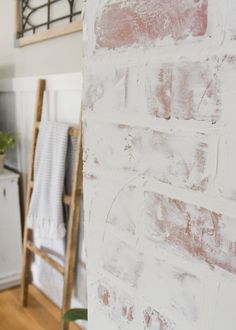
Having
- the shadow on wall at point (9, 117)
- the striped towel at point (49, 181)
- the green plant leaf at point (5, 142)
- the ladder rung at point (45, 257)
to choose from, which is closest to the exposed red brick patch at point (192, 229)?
the striped towel at point (49, 181)

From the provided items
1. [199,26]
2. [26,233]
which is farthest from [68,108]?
[199,26]

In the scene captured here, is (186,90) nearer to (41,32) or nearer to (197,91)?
(197,91)

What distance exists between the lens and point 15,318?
1.85 metres

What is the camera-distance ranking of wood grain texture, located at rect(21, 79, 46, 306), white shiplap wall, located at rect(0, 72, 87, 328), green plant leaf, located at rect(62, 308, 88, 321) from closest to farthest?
green plant leaf, located at rect(62, 308, 88, 321), white shiplap wall, located at rect(0, 72, 87, 328), wood grain texture, located at rect(21, 79, 46, 306)

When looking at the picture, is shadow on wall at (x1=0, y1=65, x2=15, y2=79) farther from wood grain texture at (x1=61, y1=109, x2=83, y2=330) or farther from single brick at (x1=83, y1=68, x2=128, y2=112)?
single brick at (x1=83, y1=68, x2=128, y2=112)

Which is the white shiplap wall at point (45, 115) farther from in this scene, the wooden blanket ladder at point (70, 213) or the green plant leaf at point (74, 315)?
the green plant leaf at point (74, 315)

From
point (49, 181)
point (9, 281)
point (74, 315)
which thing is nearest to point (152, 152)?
point (74, 315)

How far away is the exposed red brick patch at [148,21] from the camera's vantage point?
16.0 inches

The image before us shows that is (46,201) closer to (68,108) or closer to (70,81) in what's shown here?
(68,108)

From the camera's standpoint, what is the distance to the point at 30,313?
1897mm

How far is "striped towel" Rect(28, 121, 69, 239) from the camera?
1635 mm

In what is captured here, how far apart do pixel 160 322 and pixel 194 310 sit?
0.08 metres

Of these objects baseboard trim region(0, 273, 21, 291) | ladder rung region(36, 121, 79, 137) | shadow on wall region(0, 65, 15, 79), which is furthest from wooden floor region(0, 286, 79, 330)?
shadow on wall region(0, 65, 15, 79)

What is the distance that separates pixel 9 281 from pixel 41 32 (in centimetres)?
147
